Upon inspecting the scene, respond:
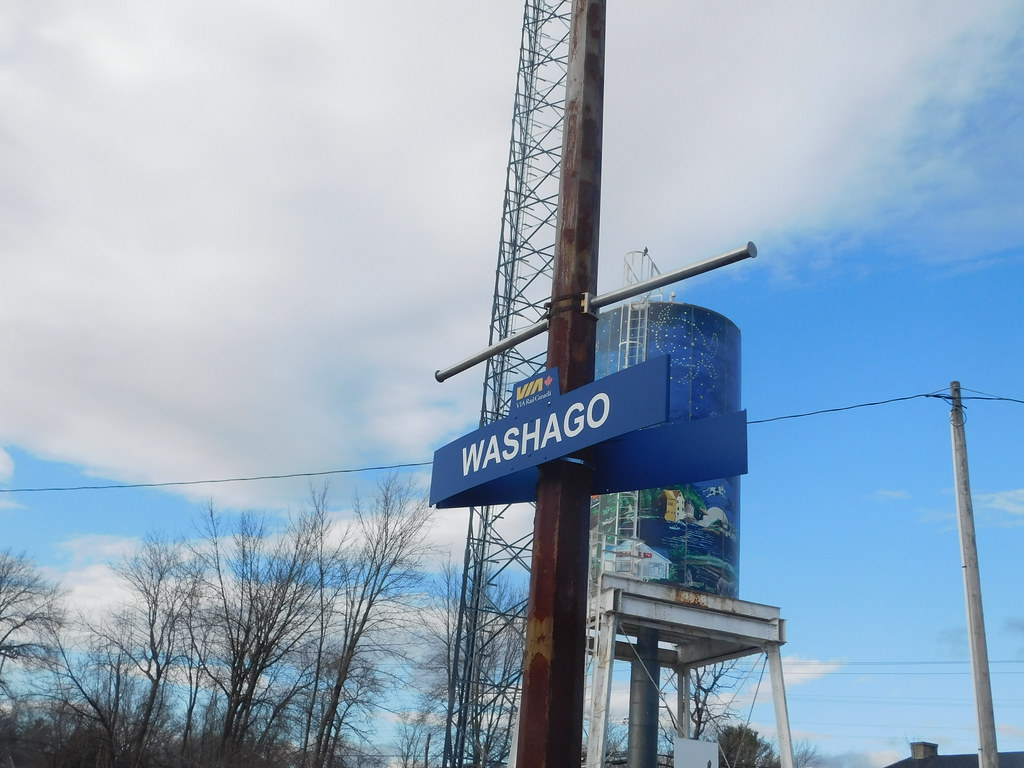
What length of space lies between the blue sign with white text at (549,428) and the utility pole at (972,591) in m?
8.58

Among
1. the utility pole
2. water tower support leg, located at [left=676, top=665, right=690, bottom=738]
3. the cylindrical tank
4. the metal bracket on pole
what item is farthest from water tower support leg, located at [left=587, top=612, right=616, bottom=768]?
the metal bracket on pole

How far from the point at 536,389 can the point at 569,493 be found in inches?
28.7

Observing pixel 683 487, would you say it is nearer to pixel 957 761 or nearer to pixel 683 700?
pixel 683 700

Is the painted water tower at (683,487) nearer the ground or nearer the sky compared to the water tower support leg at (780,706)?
nearer the sky

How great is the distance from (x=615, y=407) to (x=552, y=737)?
1729mm

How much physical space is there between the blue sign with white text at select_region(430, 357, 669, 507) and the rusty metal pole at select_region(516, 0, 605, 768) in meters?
0.17

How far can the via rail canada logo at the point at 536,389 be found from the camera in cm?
586

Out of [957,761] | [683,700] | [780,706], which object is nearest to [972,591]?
[780,706]

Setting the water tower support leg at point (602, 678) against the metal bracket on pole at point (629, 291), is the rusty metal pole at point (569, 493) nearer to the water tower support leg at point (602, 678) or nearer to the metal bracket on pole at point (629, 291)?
the metal bracket on pole at point (629, 291)

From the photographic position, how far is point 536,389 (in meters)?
5.99

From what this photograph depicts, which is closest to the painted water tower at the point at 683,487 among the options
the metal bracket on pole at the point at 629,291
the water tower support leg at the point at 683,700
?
the water tower support leg at the point at 683,700

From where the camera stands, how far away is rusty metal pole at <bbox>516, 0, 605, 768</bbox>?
5.13 m

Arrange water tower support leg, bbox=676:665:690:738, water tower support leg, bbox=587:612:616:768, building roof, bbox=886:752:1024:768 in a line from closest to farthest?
water tower support leg, bbox=587:612:616:768 < water tower support leg, bbox=676:665:690:738 < building roof, bbox=886:752:1024:768

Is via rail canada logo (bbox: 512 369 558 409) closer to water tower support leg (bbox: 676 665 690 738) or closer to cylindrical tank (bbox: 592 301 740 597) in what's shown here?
cylindrical tank (bbox: 592 301 740 597)
